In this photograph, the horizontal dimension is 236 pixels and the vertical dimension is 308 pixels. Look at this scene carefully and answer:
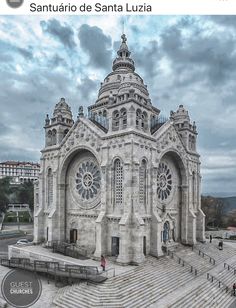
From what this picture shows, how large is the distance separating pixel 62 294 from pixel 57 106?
23831mm

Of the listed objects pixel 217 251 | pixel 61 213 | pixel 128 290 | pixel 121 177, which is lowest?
pixel 217 251

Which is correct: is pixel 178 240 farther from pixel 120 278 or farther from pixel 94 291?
pixel 94 291

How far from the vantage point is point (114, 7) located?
38.2 ft

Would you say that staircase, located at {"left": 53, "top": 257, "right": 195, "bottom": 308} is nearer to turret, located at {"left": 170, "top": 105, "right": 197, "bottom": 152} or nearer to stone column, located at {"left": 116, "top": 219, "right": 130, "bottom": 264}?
stone column, located at {"left": 116, "top": 219, "right": 130, "bottom": 264}

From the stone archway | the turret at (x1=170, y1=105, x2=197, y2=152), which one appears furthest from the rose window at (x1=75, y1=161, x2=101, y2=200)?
the turret at (x1=170, y1=105, x2=197, y2=152)

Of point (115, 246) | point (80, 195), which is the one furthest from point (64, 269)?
point (80, 195)

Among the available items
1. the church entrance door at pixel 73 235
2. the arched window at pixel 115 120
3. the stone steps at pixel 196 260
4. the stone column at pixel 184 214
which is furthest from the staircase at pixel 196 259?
the arched window at pixel 115 120

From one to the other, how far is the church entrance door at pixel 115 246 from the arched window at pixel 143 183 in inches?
174

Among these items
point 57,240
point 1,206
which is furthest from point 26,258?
point 1,206

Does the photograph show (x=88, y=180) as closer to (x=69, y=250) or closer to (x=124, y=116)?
(x=69, y=250)

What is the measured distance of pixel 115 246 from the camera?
90.2 ft

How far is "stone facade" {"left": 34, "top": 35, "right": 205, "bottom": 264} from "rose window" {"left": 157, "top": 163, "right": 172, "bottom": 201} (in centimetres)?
12

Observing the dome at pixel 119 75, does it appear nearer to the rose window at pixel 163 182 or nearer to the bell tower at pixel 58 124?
the bell tower at pixel 58 124

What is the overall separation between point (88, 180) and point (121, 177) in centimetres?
599
